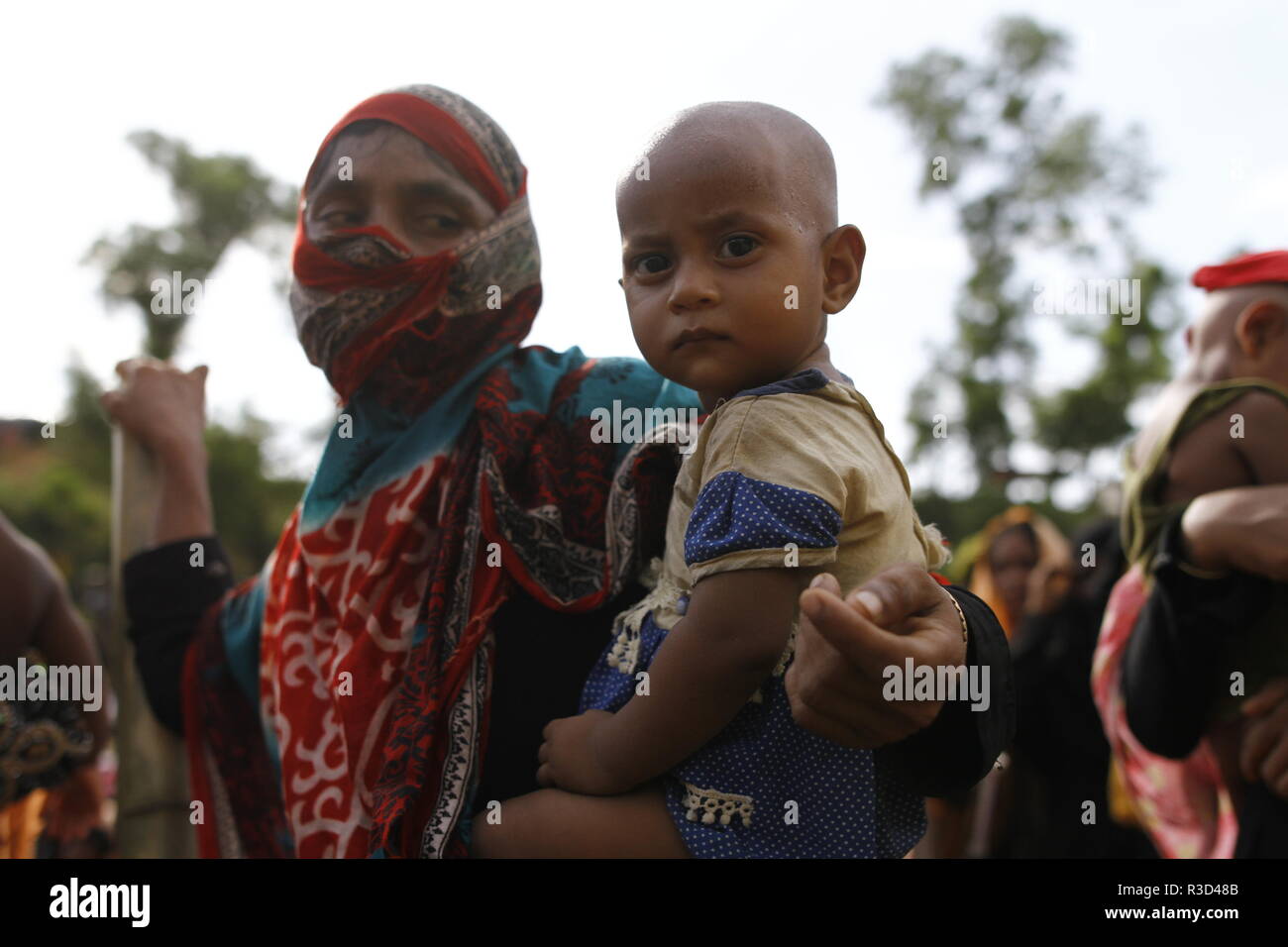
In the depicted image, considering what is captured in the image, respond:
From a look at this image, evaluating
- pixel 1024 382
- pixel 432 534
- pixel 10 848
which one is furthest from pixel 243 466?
pixel 432 534

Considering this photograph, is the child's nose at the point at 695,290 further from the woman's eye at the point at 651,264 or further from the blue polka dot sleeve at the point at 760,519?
the blue polka dot sleeve at the point at 760,519

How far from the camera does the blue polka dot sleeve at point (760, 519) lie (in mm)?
1313

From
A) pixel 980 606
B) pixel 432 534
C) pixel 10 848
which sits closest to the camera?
pixel 980 606

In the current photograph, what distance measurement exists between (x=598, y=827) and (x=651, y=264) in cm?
77

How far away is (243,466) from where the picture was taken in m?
26.5

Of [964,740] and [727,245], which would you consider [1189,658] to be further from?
[727,245]

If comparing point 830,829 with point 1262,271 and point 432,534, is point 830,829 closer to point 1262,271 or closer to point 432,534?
point 432,534

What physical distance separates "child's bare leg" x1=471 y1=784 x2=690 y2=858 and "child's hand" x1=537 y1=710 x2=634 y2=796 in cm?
2

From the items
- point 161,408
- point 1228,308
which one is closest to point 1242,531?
point 1228,308

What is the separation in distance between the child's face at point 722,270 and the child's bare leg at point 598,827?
57 centimetres

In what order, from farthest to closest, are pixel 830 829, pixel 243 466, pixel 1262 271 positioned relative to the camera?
pixel 243 466
pixel 1262 271
pixel 830 829

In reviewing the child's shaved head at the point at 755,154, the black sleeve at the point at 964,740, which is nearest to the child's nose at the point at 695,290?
the child's shaved head at the point at 755,154

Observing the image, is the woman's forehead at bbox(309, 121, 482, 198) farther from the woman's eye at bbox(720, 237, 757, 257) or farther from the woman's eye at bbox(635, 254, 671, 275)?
the woman's eye at bbox(720, 237, 757, 257)
